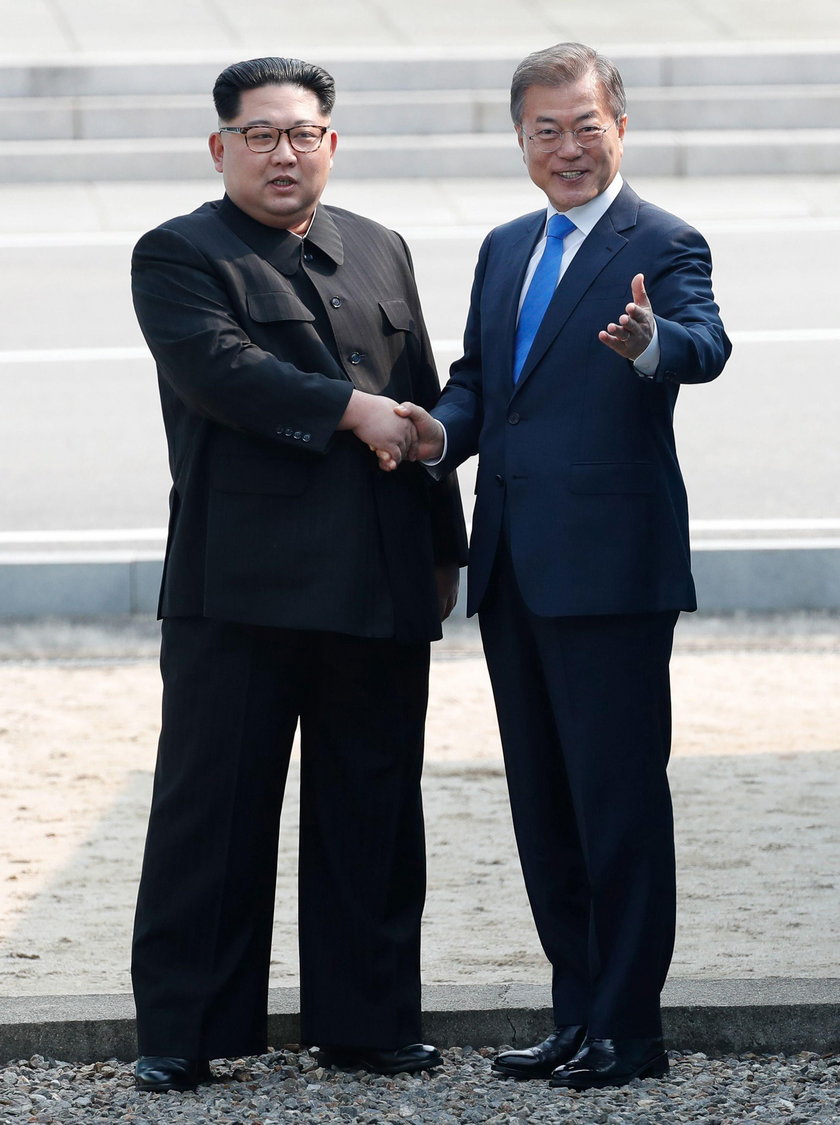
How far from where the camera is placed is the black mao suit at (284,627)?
363 centimetres

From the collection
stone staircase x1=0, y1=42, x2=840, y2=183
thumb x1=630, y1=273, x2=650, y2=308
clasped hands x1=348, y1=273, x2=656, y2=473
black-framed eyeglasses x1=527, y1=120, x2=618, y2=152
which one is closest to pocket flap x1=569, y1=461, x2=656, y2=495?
clasped hands x1=348, y1=273, x2=656, y2=473

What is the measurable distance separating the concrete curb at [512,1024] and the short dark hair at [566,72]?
172cm

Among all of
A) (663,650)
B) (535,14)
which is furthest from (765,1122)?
(535,14)

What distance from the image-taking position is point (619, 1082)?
12.2 feet

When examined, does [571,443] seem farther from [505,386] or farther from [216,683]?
[216,683]

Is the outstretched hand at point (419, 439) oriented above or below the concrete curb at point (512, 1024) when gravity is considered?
above

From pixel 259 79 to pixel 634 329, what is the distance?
0.82 m

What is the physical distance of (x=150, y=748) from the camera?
644 centimetres

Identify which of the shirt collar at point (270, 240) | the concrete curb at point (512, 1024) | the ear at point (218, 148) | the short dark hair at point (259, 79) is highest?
the short dark hair at point (259, 79)

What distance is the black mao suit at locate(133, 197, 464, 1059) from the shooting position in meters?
3.63

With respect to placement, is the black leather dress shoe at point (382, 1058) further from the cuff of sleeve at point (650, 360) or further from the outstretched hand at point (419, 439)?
the cuff of sleeve at point (650, 360)

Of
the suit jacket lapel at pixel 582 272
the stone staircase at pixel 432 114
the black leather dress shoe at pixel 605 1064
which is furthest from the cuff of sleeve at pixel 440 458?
the stone staircase at pixel 432 114

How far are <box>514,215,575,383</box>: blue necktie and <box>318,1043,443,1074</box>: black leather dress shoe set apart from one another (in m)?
1.29

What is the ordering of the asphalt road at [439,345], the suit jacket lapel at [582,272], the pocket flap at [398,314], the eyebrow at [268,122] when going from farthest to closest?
the asphalt road at [439,345]
the pocket flap at [398,314]
the suit jacket lapel at [582,272]
the eyebrow at [268,122]
